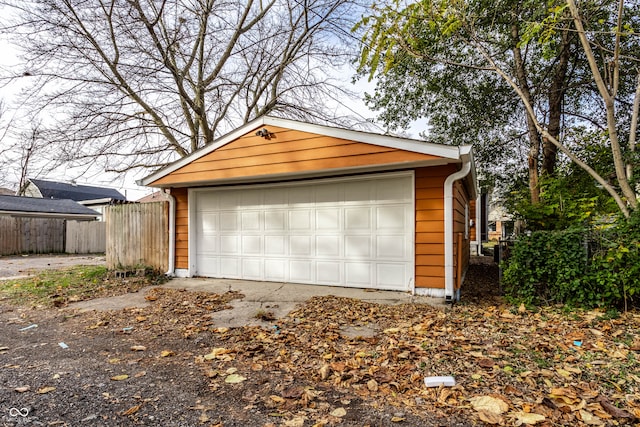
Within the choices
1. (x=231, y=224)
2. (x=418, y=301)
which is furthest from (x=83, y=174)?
(x=418, y=301)

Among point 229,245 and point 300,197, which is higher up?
point 300,197

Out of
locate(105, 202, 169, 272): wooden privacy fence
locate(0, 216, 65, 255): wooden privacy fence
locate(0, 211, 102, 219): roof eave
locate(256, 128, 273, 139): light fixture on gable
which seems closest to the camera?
locate(256, 128, 273, 139): light fixture on gable

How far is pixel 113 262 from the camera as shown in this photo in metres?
8.30

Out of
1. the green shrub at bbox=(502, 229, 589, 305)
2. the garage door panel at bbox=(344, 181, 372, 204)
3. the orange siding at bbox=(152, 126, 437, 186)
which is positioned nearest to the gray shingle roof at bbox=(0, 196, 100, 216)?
the orange siding at bbox=(152, 126, 437, 186)

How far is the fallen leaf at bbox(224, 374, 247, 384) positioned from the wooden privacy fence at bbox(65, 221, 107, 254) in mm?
17060

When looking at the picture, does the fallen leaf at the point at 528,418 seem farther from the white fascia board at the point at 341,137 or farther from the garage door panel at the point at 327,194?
the garage door panel at the point at 327,194

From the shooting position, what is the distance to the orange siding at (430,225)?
5.25 metres

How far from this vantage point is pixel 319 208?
6.34m

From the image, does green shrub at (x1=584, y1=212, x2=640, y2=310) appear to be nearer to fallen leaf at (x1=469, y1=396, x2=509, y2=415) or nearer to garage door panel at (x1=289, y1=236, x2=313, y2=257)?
fallen leaf at (x1=469, y1=396, x2=509, y2=415)

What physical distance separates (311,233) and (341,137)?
6.48 feet

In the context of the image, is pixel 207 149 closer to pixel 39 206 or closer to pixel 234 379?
pixel 234 379

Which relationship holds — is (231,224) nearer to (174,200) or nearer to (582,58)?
(174,200)

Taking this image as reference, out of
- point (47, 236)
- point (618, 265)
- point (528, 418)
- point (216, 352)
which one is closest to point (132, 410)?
point (216, 352)

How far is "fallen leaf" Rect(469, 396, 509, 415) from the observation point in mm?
2144
